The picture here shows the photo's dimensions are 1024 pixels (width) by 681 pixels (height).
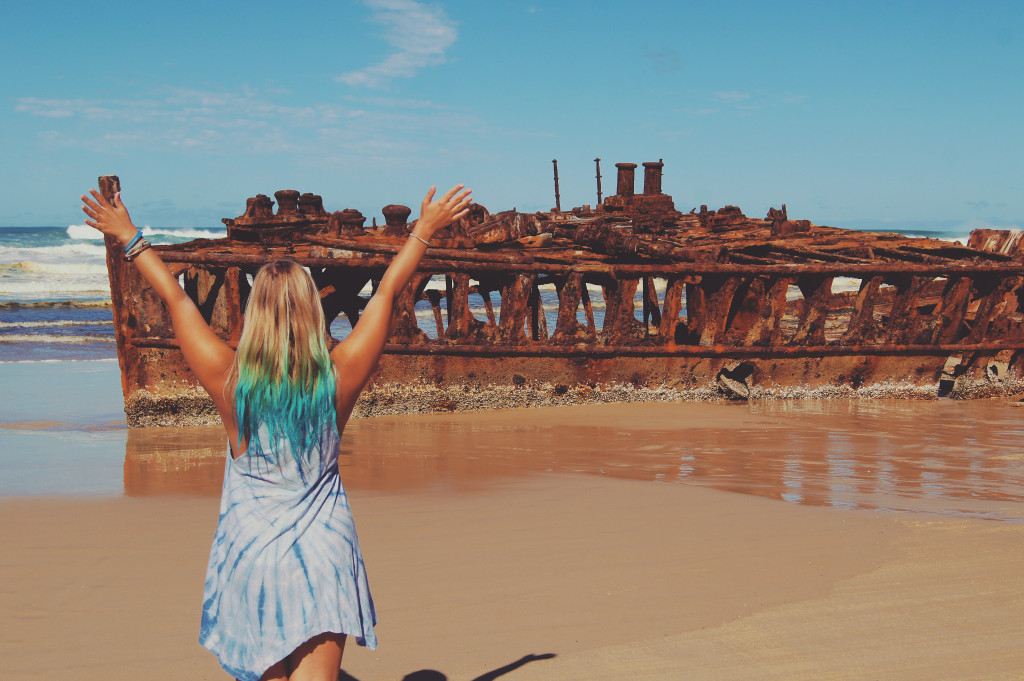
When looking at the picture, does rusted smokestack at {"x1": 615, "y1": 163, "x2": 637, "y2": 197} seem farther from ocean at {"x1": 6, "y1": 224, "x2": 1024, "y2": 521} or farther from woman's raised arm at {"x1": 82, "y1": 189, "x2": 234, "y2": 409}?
woman's raised arm at {"x1": 82, "y1": 189, "x2": 234, "y2": 409}

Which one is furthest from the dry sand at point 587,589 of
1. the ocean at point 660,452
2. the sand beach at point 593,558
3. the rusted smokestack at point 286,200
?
the rusted smokestack at point 286,200

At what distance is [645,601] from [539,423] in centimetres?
435

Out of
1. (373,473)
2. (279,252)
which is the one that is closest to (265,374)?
(373,473)

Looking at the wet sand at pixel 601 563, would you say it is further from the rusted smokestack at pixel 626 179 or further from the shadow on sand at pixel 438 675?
the rusted smokestack at pixel 626 179

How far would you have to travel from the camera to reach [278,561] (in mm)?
2113

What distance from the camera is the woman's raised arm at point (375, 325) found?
218 centimetres

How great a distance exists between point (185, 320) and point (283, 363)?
33 centimetres

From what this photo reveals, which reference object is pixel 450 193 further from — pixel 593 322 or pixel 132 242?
pixel 593 322

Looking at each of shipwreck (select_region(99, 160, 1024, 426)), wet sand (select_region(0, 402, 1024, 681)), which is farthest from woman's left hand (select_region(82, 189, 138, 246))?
shipwreck (select_region(99, 160, 1024, 426))

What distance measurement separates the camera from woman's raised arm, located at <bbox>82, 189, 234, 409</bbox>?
213 centimetres

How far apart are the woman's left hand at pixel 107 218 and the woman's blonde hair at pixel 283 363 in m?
0.55

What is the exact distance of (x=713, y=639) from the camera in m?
3.38

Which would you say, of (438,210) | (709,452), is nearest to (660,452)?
(709,452)

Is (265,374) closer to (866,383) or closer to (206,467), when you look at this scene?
(206,467)
